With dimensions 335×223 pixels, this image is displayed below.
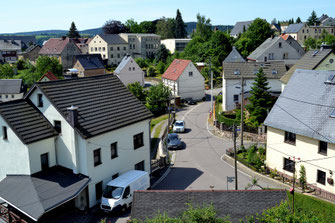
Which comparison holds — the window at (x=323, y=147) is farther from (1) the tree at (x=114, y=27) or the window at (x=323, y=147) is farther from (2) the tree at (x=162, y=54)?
(1) the tree at (x=114, y=27)

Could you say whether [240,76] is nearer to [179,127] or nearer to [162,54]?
[179,127]

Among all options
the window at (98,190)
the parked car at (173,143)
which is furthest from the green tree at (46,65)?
the window at (98,190)

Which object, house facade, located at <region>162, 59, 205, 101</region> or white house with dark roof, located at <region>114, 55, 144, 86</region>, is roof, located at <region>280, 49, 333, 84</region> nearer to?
house facade, located at <region>162, 59, 205, 101</region>

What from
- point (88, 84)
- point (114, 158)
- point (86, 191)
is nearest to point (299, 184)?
point (114, 158)

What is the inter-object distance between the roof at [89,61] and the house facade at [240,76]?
44.9m

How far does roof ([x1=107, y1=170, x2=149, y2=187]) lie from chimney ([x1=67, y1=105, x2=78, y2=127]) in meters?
4.82

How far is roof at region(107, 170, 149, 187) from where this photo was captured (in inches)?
920

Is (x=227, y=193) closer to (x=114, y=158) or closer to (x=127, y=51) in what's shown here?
(x=114, y=158)

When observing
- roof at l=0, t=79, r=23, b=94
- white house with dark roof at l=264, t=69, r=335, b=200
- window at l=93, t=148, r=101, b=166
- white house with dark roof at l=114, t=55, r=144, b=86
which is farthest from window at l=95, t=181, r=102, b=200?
white house with dark roof at l=114, t=55, r=144, b=86

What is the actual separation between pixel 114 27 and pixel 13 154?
415 ft

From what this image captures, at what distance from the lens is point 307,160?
26.0 m

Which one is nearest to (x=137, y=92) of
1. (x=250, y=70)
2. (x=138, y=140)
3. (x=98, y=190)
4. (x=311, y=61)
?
(x=250, y=70)

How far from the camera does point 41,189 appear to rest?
21250 millimetres

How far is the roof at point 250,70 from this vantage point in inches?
1913
